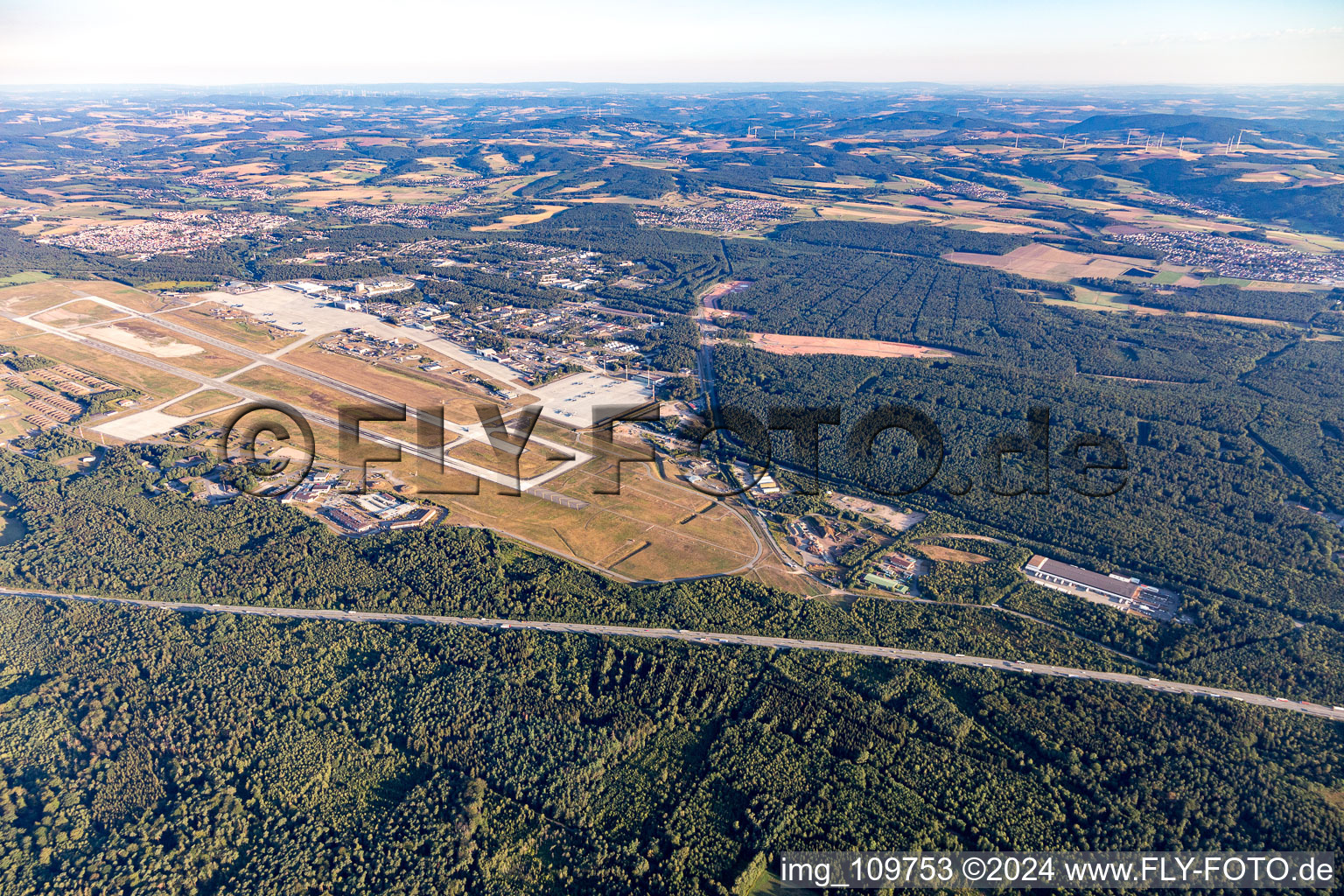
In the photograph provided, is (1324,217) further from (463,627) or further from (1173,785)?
(463,627)

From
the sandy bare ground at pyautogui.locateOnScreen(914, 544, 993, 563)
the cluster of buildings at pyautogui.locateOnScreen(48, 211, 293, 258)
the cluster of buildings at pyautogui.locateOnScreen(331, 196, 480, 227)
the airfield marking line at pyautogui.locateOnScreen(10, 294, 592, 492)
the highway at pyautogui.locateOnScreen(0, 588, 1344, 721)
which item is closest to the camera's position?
the highway at pyautogui.locateOnScreen(0, 588, 1344, 721)

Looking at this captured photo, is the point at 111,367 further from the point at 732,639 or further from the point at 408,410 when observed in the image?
the point at 732,639

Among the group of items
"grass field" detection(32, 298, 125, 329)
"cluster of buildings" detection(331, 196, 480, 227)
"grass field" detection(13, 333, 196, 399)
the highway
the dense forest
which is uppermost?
"cluster of buildings" detection(331, 196, 480, 227)

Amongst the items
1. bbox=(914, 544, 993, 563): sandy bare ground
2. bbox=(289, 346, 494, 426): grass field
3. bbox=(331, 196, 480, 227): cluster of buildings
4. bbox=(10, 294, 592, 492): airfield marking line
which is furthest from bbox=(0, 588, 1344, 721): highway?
bbox=(331, 196, 480, 227): cluster of buildings

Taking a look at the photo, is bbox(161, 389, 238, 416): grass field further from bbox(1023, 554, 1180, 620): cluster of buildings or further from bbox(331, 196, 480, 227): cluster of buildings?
bbox(331, 196, 480, 227): cluster of buildings

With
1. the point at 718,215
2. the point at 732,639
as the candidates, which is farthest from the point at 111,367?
the point at 718,215

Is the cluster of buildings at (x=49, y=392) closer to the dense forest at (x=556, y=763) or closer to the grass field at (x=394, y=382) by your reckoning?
the grass field at (x=394, y=382)

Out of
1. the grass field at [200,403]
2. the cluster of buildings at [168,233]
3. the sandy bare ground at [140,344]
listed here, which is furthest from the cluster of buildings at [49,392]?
the cluster of buildings at [168,233]
